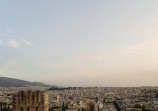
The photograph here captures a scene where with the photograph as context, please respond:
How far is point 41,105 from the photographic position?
37.0 ft

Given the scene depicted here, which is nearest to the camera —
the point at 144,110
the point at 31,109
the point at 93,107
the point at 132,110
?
the point at 31,109

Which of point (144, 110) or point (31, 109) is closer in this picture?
point (31, 109)

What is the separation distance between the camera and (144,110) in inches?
2366

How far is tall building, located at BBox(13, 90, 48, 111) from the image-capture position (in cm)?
1109

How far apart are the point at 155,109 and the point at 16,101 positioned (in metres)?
56.2

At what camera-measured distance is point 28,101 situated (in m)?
11.1

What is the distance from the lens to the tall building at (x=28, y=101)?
11.1m

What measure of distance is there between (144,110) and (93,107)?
161 feet

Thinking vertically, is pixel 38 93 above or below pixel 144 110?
above

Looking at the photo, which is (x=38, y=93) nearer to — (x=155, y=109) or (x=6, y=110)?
(x=6, y=110)

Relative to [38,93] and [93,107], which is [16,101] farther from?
[93,107]

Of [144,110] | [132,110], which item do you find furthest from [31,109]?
[144,110]

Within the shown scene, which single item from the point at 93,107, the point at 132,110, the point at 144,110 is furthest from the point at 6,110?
the point at 93,107

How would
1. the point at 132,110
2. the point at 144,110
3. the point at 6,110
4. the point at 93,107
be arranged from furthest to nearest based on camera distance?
the point at 144,110
the point at 132,110
the point at 6,110
the point at 93,107
